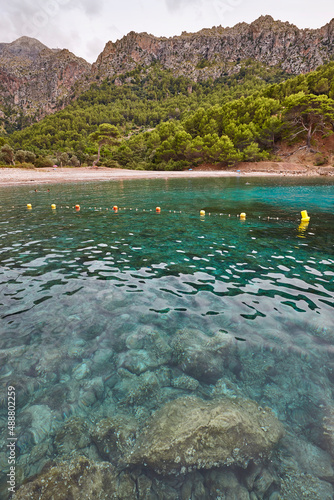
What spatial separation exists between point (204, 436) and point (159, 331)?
2451 millimetres

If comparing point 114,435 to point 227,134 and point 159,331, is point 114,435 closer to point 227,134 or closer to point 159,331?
point 159,331

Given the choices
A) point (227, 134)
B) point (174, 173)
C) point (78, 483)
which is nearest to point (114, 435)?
point (78, 483)

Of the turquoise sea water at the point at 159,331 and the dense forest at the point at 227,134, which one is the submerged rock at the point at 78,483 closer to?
the turquoise sea water at the point at 159,331

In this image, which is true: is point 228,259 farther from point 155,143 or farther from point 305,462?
point 155,143

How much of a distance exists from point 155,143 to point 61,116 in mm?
136180

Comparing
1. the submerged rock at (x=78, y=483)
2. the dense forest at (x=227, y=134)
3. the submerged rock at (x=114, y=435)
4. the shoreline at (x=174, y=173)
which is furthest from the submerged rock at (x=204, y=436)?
the dense forest at (x=227, y=134)

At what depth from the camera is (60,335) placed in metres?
5.47

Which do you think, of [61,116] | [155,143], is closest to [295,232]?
[155,143]

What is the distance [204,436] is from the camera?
10.9ft

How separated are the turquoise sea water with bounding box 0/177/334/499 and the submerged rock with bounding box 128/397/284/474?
238mm

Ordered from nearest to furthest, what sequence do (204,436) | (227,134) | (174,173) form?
(204,436) < (174,173) < (227,134)

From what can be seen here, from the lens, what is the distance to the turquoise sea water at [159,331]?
382 cm

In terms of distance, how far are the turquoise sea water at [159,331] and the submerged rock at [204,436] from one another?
24 centimetres

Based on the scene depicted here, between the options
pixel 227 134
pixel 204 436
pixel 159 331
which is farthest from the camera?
pixel 227 134
